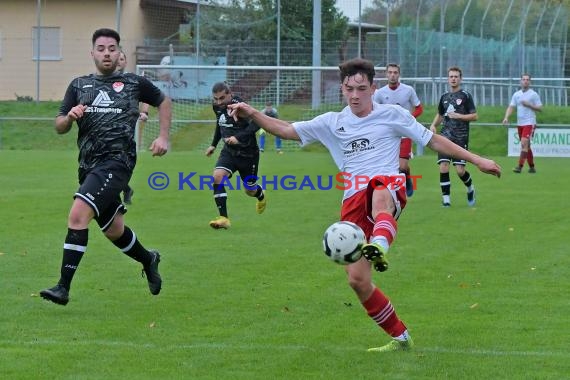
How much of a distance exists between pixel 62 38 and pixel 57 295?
108ft

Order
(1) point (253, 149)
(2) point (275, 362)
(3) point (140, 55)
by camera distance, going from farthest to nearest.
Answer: (3) point (140, 55), (1) point (253, 149), (2) point (275, 362)

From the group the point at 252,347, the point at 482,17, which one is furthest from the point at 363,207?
the point at 482,17

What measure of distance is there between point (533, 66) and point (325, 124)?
104 feet

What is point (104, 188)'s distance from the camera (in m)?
8.07

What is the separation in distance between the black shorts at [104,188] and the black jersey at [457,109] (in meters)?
9.35

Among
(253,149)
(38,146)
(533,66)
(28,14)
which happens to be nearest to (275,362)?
(253,149)

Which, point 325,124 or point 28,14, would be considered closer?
point 325,124

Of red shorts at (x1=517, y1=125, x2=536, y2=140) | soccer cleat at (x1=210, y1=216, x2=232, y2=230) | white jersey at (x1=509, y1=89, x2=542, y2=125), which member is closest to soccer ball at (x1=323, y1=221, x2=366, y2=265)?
soccer cleat at (x1=210, y1=216, x2=232, y2=230)

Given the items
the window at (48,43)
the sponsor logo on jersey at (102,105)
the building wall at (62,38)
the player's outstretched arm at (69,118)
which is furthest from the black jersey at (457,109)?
the window at (48,43)

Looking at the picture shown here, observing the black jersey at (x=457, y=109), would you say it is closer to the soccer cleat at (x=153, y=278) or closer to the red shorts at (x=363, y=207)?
the soccer cleat at (x=153, y=278)

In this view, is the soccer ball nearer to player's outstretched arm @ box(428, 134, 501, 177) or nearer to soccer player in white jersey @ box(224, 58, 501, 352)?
soccer player in white jersey @ box(224, 58, 501, 352)

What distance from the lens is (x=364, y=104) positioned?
7016 millimetres

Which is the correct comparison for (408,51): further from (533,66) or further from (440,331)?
(440,331)

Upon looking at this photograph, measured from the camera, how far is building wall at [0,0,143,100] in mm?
37688
